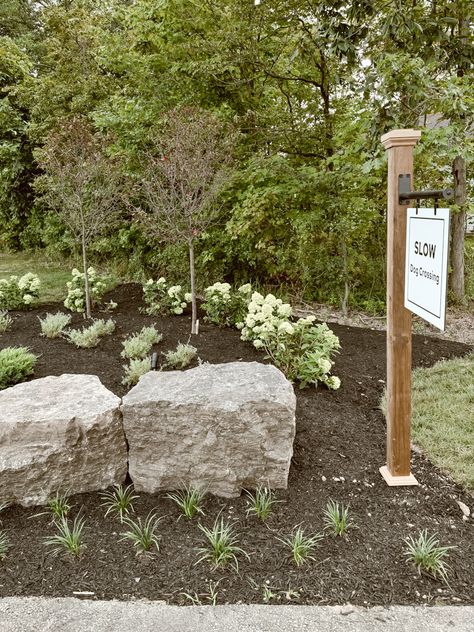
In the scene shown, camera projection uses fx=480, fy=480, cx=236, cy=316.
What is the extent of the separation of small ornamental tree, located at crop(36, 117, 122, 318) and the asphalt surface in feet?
14.5

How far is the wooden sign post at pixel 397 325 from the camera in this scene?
242cm

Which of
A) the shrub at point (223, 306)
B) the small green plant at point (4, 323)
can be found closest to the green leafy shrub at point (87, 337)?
the small green plant at point (4, 323)

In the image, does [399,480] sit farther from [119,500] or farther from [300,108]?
[300,108]

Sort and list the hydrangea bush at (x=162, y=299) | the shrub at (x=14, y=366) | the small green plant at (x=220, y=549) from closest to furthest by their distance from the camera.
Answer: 1. the small green plant at (x=220, y=549)
2. the shrub at (x=14, y=366)
3. the hydrangea bush at (x=162, y=299)

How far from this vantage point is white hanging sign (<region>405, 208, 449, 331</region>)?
82.6 inches

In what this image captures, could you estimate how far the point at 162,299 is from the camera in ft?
20.3

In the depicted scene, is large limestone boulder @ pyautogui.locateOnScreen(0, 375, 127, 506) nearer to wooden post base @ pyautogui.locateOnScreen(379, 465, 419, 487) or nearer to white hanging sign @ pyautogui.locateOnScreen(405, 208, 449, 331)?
wooden post base @ pyautogui.locateOnScreen(379, 465, 419, 487)

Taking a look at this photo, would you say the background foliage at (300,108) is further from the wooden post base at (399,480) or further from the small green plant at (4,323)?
the wooden post base at (399,480)

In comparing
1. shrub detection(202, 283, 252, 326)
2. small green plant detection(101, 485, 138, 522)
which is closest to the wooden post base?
small green plant detection(101, 485, 138, 522)

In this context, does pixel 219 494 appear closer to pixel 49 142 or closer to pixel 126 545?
pixel 126 545

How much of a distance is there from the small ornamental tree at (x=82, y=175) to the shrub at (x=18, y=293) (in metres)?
0.84

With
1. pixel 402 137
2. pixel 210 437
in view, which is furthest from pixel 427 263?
pixel 210 437

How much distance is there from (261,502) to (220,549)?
36 cm

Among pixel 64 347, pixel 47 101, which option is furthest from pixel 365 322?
pixel 47 101
